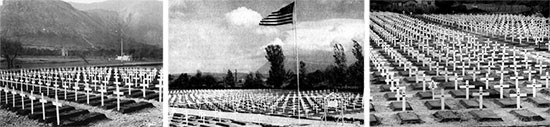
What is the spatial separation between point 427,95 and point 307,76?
0.87 m

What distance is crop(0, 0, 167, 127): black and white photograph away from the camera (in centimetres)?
418

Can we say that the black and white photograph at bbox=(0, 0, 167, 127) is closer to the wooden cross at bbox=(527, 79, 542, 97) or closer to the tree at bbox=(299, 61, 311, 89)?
the tree at bbox=(299, 61, 311, 89)

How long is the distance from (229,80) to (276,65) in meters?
0.35

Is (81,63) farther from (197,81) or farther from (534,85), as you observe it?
(534,85)

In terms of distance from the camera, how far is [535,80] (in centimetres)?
434

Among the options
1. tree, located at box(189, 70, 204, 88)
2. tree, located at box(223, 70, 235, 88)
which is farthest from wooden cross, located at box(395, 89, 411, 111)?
tree, located at box(189, 70, 204, 88)

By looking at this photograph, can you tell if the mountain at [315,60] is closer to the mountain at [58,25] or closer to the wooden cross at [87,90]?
the mountain at [58,25]

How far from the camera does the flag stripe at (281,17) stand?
14.1 feet

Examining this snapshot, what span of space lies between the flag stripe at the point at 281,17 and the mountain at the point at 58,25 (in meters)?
0.94

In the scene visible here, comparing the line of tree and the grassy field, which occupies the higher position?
the grassy field

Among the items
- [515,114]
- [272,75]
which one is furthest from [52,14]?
[515,114]

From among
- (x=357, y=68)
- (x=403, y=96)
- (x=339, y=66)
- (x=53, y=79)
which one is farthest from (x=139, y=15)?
(x=403, y=96)

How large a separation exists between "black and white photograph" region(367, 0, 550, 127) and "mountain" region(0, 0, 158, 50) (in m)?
1.79

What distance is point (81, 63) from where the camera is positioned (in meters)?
4.29
